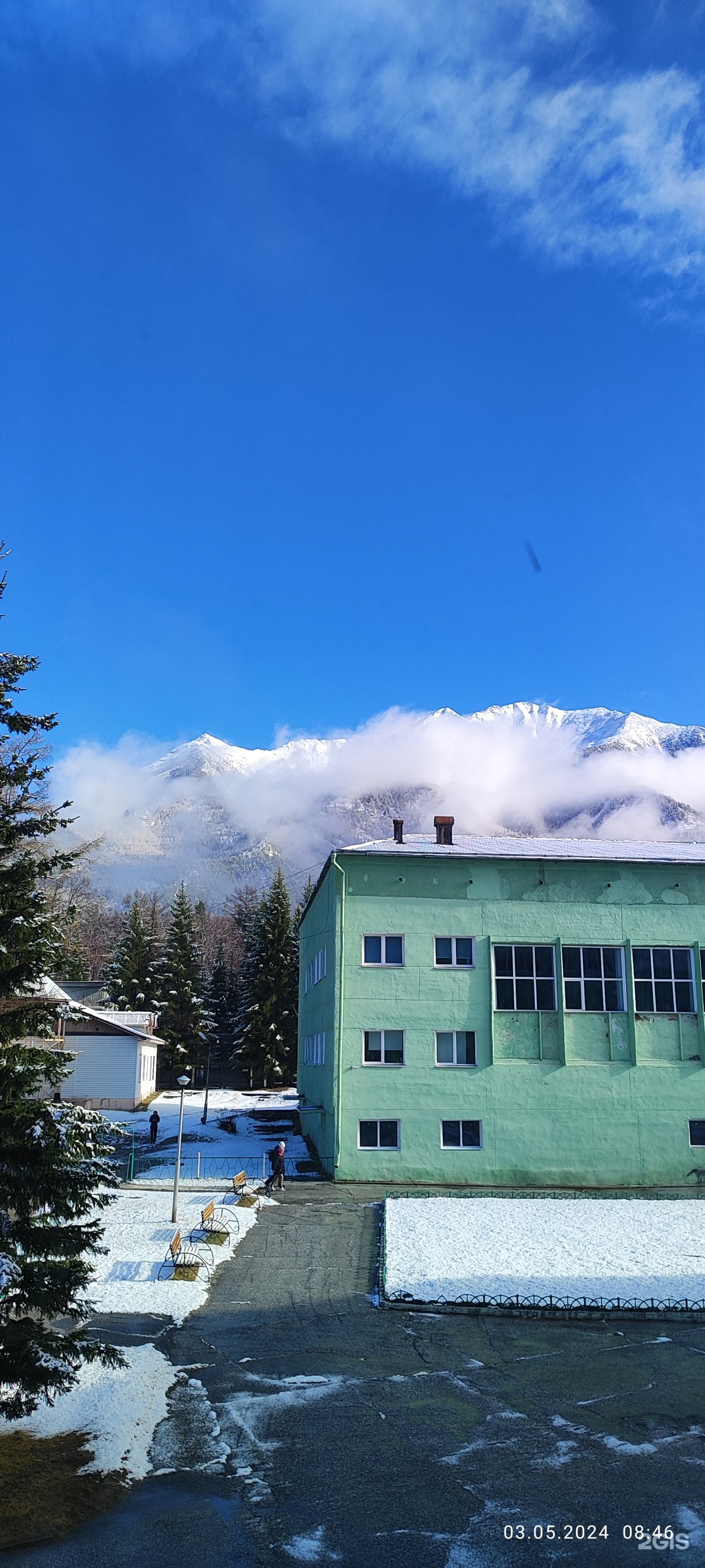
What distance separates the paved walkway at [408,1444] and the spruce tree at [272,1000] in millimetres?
50564

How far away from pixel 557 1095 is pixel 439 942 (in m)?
6.39

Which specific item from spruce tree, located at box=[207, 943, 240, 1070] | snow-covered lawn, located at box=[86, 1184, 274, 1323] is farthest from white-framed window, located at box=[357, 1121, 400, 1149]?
spruce tree, located at box=[207, 943, 240, 1070]

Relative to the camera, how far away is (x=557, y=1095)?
32219 mm

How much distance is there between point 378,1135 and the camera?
104 feet

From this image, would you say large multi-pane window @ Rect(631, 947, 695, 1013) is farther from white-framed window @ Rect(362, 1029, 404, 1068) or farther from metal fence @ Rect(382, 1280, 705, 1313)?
metal fence @ Rect(382, 1280, 705, 1313)

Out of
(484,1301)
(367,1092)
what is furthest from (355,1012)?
(484,1301)

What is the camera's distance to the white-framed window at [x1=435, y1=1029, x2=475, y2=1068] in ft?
106

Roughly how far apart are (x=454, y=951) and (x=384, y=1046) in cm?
405

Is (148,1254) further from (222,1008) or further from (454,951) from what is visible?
(222,1008)

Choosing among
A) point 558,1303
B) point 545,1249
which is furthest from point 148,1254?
point 558,1303

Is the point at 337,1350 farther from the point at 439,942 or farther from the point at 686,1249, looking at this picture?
the point at 439,942

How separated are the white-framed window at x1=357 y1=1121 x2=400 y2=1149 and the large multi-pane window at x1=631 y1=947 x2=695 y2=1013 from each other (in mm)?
9504

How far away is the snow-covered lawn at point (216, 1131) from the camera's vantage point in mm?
36781

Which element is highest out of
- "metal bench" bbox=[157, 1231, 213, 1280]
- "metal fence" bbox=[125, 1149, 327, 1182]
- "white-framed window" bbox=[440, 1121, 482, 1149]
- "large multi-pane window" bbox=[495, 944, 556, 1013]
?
"large multi-pane window" bbox=[495, 944, 556, 1013]
